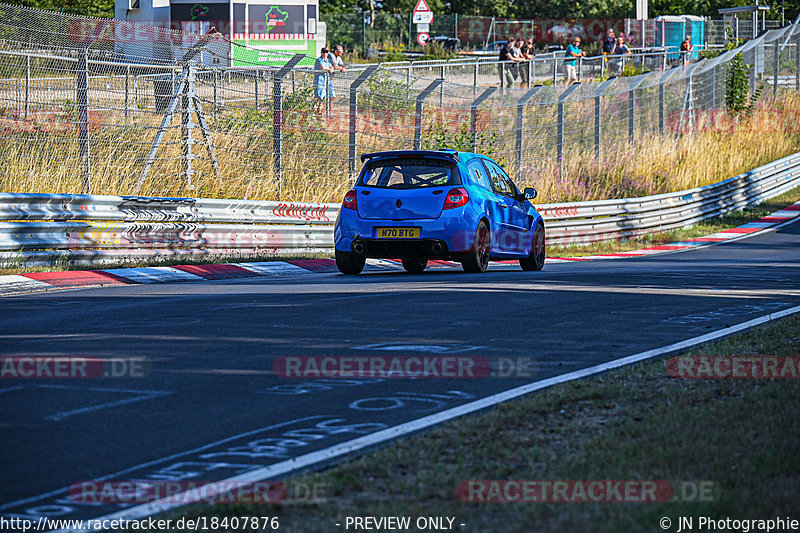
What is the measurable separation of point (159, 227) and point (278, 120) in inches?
161

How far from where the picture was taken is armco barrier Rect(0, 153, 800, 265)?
1409cm

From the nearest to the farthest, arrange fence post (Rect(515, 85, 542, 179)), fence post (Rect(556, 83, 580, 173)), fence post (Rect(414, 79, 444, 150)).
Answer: fence post (Rect(414, 79, 444, 150)), fence post (Rect(515, 85, 542, 179)), fence post (Rect(556, 83, 580, 173))

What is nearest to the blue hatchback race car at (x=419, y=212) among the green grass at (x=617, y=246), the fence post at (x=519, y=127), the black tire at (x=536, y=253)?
the black tire at (x=536, y=253)

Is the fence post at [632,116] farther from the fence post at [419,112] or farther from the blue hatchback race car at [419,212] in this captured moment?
the blue hatchback race car at [419,212]

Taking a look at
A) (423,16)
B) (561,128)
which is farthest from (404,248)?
(423,16)

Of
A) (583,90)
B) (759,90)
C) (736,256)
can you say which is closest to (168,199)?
(736,256)

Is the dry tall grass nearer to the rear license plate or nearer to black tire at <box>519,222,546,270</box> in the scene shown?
black tire at <box>519,222,546,270</box>

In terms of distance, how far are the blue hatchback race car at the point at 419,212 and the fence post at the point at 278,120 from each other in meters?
4.71

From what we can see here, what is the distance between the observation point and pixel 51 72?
1575 cm

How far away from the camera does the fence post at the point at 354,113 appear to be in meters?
20.1

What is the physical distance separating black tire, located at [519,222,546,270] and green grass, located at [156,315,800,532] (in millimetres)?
9906

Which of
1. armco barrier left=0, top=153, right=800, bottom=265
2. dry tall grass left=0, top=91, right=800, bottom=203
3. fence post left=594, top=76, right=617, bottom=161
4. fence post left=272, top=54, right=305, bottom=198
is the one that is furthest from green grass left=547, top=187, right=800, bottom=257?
fence post left=272, top=54, right=305, bottom=198

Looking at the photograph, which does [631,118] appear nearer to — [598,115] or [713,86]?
[598,115]

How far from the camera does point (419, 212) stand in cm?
1425
